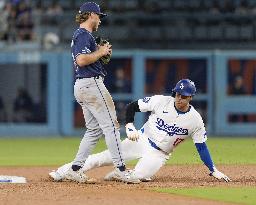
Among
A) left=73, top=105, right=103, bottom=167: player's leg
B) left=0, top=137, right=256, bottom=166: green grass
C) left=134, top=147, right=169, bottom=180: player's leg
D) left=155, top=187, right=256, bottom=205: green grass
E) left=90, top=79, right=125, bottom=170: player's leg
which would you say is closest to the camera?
left=155, top=187, right=256, bottom=205: green grass

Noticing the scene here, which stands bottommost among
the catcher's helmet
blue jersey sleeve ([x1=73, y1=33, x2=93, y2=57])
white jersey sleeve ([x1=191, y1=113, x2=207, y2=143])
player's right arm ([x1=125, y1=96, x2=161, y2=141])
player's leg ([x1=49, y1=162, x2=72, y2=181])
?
player's leg ([x1=49, y1=162, x2=72, y2=181])

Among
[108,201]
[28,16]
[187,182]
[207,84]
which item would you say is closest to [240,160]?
[187,182]

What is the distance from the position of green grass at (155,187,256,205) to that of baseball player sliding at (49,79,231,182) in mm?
654

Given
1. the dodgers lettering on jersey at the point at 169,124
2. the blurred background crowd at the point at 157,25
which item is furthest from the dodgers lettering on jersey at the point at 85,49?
the blurred background crowd at the point at 157,25

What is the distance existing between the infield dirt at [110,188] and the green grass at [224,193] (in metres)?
0.22

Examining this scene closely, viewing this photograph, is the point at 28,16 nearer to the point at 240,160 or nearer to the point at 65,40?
the point at 65,40

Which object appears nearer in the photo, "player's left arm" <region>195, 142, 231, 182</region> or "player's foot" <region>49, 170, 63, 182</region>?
"player's left arm" <region>195, 142, 231, 182</region>

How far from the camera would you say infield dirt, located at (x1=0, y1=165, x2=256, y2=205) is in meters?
7.29

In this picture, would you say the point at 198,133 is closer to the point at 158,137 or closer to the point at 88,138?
the point at 158,137

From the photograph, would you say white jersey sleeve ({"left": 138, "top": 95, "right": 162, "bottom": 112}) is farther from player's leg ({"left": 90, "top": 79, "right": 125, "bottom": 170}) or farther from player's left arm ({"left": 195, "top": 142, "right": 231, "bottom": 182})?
player's left arm ({"left": 195, "top": 142, "right": 231, "bottom": 182})

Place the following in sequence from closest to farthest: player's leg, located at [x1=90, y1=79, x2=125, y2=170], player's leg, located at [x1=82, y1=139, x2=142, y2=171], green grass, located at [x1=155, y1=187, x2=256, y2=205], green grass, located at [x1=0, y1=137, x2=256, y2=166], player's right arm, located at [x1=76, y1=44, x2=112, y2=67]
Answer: green grass, located at [x1=155, y1=187, x2=256, y2=205] → player's right arm, located at [x1=76, y1=44, x2=112, y2=67] → player's leg, located at [x1=90, y1=79, x2=125, y2=170] → player's leg, located at [x1=82, y1=139, x2=142, y2=171] → green grass, located at [x1=0, y1=137, x2=256, y2=166]

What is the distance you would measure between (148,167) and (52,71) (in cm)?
992

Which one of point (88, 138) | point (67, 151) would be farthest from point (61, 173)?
point (67, 151)

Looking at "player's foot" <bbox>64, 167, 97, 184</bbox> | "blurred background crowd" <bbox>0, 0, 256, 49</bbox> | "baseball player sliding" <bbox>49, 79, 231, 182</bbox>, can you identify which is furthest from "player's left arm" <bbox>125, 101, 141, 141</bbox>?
"blurred background crowd" <bbox>0, 0, 256, 49</bbox>
